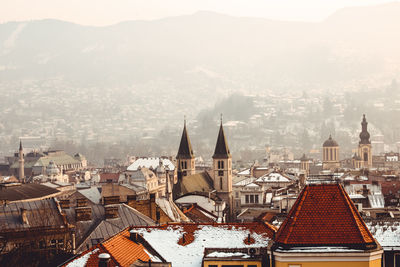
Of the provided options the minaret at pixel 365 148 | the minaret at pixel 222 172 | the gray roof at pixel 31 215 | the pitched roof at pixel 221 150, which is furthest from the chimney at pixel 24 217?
the minaret at pixel 365 148

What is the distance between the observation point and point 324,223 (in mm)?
17016

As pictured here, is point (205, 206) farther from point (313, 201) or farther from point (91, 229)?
point (313, 201)

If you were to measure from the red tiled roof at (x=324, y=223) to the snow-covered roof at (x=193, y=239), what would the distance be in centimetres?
422

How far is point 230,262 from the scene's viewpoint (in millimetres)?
19672

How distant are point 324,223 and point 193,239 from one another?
19.7 feet

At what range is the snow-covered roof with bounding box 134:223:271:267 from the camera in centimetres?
2103

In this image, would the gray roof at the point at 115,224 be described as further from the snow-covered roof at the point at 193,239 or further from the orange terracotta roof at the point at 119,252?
the orange terracotta roof at the point at 119,252

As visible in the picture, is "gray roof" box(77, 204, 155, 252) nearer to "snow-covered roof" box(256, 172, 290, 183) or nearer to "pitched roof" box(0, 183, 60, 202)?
"pitched roof" box(0, 183, 60, 202)

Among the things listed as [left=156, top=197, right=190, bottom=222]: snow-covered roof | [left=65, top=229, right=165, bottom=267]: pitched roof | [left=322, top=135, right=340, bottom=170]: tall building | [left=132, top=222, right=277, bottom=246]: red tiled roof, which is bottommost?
[left=322, top=135, right=340, bottom=170]: tall building

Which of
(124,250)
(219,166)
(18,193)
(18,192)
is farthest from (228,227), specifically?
(219,166)

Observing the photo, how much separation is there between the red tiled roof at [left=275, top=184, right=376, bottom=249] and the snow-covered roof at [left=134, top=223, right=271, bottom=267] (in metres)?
4.22

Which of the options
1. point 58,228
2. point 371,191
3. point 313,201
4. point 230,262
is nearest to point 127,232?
point 230,262

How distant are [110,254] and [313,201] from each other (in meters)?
5.67

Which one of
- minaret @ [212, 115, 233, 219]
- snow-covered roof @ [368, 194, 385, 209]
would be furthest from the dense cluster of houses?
minaret @ [212, 115, 233, 219]
